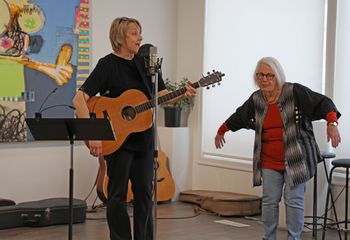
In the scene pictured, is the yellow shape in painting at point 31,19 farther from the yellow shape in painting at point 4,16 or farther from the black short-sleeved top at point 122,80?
the black short-sleeved top at point 122,80

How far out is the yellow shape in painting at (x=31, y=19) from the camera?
535cm

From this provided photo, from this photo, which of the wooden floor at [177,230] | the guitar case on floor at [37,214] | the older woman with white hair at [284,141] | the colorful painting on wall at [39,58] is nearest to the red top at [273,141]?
the older woman with white hair at [284,141]

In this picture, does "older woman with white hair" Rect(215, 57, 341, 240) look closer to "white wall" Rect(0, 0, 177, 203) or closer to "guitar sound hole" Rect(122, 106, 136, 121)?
"guitar sound hole" Rect(122, 106, 136, 121)

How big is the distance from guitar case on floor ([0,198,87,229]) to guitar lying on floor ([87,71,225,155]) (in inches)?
65.6

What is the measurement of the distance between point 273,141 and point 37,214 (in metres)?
2.25

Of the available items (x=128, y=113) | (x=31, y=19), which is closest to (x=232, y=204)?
(x=128, y=113)

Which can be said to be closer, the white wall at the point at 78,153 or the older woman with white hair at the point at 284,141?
the older woman with white hair at the point at 284,141

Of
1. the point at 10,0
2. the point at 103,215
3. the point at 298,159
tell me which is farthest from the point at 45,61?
the point at 298,159

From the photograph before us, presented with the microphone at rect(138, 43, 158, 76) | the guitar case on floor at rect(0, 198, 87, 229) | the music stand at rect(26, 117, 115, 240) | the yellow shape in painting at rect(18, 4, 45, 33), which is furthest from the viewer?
the yellow shape in painting at rect(18, 4, 45, 33)

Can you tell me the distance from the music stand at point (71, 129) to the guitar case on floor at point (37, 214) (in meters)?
1.85

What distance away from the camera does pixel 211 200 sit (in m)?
5.58

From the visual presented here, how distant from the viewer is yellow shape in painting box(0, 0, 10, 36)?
5223 millimetres

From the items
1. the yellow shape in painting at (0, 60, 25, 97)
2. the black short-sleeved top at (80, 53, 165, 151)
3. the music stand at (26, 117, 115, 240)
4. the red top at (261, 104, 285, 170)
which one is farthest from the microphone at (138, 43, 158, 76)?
the yellow shape in painting at (0, 60, 25, 97)

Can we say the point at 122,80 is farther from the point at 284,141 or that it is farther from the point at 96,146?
the point at 284,141
